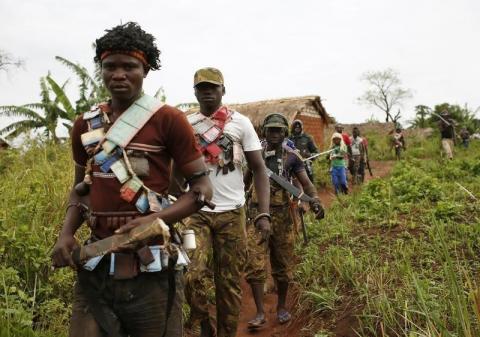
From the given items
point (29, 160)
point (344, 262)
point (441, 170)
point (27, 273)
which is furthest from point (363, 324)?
point (441, 170)

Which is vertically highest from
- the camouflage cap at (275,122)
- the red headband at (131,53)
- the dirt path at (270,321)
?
the red headband at (131,53)

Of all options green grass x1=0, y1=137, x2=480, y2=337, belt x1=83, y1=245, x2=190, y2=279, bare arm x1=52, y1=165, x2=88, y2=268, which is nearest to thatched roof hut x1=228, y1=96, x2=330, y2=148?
green grass x1=0, y1=137, x2=480, y2=337

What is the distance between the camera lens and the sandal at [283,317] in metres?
4.25

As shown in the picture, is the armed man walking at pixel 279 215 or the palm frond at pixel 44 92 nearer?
the armed man walking at pixel 279 215

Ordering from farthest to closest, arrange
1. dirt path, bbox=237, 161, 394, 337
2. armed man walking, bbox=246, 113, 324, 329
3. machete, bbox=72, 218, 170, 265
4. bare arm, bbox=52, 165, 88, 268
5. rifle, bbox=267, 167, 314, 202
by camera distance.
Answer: rifle, bbox=267, 167, 314, 202, armed man walking, bbox=246, 113, 324, 329, dirt path, bbox=237, 161, 394, 337, bare arm, bbox=52, 165, 88, 268, machete, bbox=72, 218, 170, 265

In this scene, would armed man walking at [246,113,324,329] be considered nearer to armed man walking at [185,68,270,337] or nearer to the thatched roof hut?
armed man walking at [185,68,270,337]

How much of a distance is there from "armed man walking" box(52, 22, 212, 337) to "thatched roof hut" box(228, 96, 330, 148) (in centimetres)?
1374

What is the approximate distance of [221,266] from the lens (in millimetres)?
3234

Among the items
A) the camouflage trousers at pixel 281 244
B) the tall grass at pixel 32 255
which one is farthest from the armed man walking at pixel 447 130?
the tall grass at pixel 32 255

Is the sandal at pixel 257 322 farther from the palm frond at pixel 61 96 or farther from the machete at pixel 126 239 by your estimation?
the palm frond at pixel 61 96

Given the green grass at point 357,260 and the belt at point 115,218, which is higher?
the belt at point 115,218

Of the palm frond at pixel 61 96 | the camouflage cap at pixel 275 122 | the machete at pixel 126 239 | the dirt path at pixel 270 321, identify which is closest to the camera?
the machete at pixel 126 239

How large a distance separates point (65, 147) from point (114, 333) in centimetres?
605

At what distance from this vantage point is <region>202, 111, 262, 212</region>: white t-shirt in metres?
3.25
